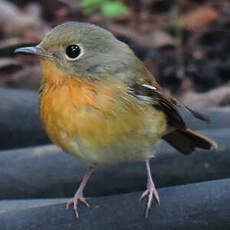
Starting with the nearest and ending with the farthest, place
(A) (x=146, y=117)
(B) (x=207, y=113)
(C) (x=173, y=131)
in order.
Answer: (A) (x=146, y=117), (C) (x=173, y=131), (B) (x=207, y=113)

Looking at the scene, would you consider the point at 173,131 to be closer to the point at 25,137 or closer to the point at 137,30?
the point at 25,137

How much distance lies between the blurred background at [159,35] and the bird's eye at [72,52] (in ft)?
7.83

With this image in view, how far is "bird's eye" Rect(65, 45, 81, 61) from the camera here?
2854mm

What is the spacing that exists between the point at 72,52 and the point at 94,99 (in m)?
0.26

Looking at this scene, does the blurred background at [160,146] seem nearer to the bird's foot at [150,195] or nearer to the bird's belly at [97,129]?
the bird's foot at [150,195]

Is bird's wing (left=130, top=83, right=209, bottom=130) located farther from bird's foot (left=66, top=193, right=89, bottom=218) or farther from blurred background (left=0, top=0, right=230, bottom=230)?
bird's foot (left=66, top=193, right=89, bottom=218)

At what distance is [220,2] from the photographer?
700 cm

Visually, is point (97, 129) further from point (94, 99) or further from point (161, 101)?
point (161, 101)

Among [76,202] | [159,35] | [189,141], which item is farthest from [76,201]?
[159,35]

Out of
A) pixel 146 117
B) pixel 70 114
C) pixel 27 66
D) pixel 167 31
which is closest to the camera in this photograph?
pixel 70 114

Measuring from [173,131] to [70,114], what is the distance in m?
0.87

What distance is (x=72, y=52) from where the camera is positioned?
2.88m

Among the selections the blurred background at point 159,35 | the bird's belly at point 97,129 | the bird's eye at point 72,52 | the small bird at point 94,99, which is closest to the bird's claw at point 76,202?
the small bird at point 94,99

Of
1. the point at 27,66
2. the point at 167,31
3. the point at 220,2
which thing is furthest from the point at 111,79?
the point at 220,2
